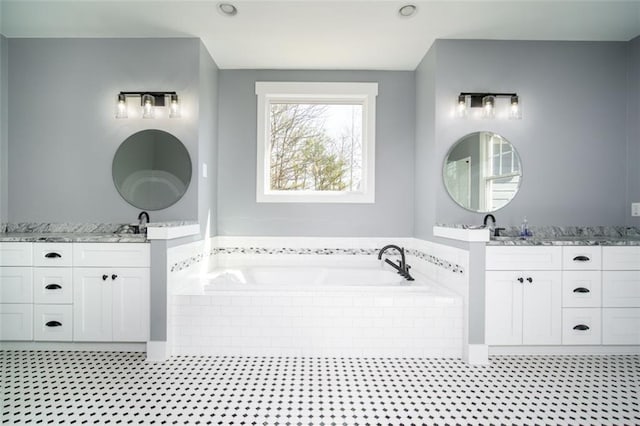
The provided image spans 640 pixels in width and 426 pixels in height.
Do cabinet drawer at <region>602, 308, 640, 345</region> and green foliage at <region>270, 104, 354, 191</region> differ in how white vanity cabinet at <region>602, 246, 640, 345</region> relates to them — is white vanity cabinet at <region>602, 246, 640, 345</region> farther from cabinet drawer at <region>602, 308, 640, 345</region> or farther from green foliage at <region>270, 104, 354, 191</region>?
green foliage at <region>270, 104, 354, 191</region>

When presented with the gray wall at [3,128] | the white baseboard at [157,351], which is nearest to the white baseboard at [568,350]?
the white baseboard at [157,351]

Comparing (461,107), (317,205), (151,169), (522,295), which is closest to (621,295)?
(522,295)

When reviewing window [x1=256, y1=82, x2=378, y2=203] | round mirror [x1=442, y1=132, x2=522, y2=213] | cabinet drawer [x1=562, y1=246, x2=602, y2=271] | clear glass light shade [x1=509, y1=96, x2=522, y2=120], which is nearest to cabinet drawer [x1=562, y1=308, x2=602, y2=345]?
cabinet drawer [x1=562, y1=246, x2=602, y2=271]

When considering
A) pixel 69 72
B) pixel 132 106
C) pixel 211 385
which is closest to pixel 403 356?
pixel 211 385

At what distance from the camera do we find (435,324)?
94.3 inches

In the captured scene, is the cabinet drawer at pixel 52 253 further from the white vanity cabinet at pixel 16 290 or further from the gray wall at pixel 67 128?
the gray wall at pixel 67 128

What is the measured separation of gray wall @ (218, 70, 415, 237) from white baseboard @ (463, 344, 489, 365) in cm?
132

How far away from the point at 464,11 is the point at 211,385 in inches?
125

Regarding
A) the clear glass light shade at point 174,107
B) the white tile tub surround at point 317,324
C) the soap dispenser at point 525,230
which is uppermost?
the clear glass light shade at point 174,107

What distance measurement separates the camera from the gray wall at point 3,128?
2869 millimetres

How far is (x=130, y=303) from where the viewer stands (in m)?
2.40

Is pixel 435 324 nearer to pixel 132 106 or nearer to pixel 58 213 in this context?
pixel 132 106

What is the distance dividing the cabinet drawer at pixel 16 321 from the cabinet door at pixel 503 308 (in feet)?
11.2

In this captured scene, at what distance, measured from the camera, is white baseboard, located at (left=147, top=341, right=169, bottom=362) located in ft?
7.61
